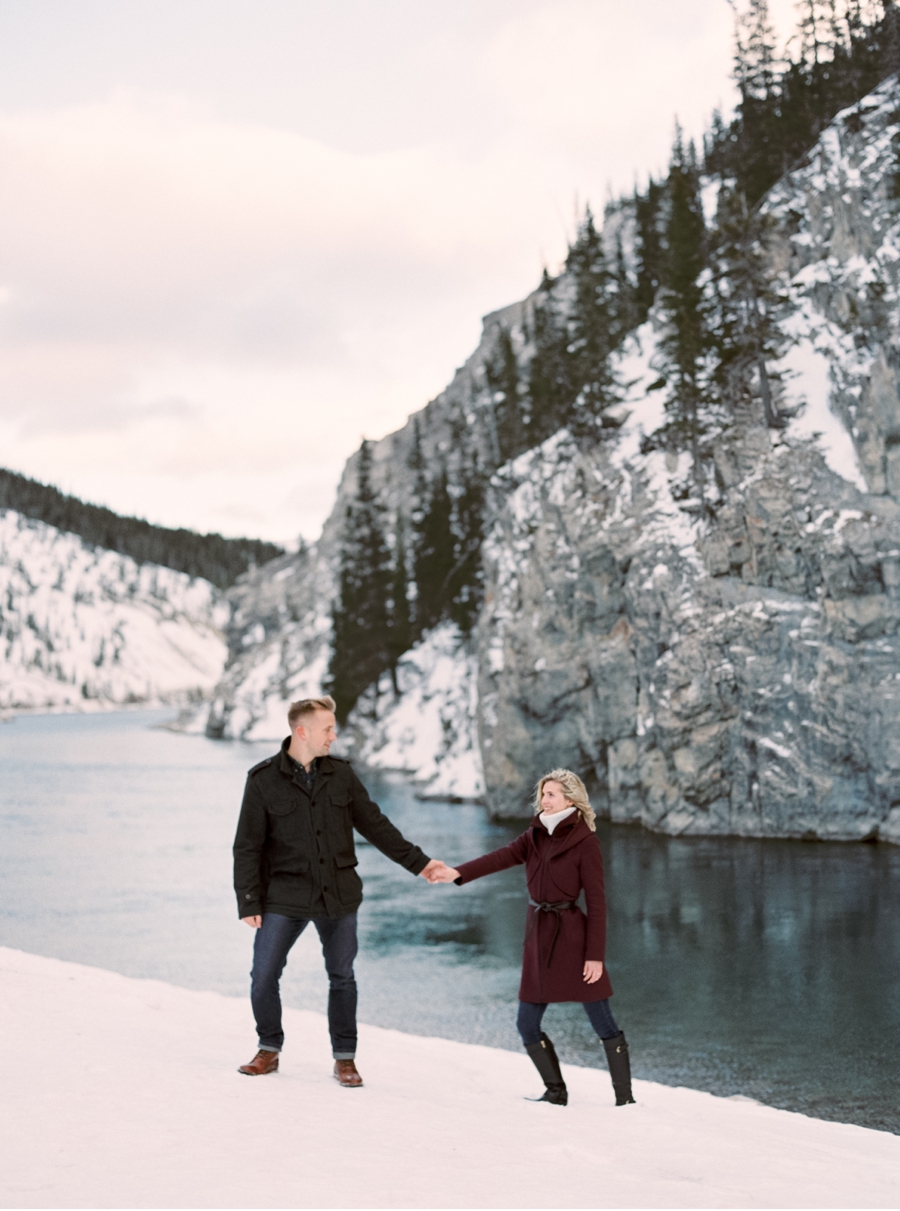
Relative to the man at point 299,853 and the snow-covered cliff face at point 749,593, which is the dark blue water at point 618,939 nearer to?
the snow-covered cliff face at point 749,593

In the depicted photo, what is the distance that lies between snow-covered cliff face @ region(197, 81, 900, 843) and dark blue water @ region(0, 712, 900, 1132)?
3173 millimetres

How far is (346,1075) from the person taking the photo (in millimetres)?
8055

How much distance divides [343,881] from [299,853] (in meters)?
0.38

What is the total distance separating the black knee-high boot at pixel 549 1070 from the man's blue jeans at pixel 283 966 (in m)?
1.43

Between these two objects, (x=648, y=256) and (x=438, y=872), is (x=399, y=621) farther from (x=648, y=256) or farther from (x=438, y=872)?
(x=438, y=872)

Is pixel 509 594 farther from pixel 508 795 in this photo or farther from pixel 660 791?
pixel 660 791

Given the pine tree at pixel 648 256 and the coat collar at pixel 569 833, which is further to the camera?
the pine tree at pixel 648 256

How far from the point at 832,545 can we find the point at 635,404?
15.1 metres

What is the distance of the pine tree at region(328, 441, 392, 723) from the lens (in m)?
79.9

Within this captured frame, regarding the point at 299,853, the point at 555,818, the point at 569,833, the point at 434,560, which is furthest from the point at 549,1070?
the point at 434,560

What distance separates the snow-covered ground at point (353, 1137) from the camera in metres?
5.62

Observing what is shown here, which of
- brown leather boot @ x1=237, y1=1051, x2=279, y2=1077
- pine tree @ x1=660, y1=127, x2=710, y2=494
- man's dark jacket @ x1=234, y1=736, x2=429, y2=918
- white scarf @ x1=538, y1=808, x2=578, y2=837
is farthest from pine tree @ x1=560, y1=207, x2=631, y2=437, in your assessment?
brown leather boot @ x1=237, y1=1051, x2=279, y2=1077

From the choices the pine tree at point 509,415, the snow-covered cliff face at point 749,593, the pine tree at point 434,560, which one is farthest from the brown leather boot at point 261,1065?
the pine tree at point 434,560

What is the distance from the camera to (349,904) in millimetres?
7770
